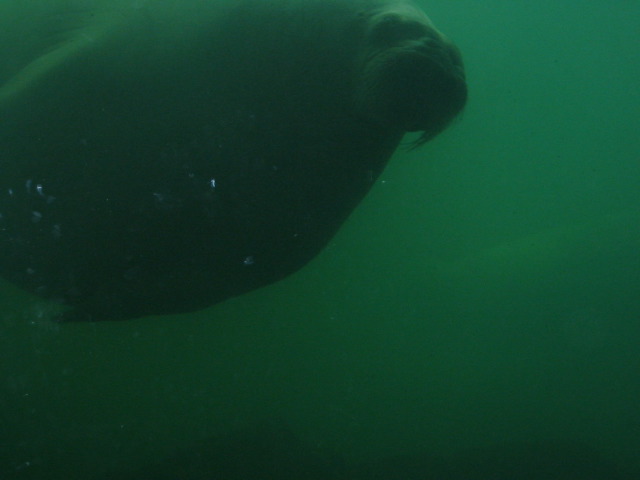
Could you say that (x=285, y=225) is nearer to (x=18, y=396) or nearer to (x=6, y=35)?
(x=18, y=396)

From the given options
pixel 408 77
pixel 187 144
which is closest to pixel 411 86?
pixel 408 77

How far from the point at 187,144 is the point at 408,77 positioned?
1.14 metres

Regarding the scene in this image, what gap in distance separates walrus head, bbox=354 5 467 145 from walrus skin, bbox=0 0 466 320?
14mm

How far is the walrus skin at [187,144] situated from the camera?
8.82ft

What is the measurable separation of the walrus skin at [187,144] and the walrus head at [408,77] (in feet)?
0.05

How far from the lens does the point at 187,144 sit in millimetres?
2709

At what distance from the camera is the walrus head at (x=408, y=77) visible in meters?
2.42

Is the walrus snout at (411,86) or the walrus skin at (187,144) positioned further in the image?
the walrus skin at (187,144)

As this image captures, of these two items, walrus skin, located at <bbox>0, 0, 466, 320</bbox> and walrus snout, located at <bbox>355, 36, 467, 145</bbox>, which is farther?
walrus skin, located at <bbox>0, 0, 466, 320</bbox>

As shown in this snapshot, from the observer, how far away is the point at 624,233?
8.64 metres

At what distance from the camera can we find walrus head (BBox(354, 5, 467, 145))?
2.42 metres

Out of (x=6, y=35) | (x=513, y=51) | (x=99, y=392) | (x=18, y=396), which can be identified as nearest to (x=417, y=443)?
(x=99, y=392)

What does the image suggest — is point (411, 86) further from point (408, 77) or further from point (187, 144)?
point (187, 144)

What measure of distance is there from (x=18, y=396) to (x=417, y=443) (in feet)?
15.1
